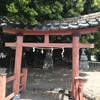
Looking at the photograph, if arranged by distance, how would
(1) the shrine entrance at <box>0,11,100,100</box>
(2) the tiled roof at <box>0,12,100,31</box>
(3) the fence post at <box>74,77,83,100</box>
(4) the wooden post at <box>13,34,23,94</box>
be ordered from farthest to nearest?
(4) the wooden post at <box>13,34,23,94</box> < (2) the tiled roof at <box>0,12,100,31</box> < (1) the shrine entrance at <box>0,11,100,100</box> < (3) the fence post at <box>74,77,83,100</box>

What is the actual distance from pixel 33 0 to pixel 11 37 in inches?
136

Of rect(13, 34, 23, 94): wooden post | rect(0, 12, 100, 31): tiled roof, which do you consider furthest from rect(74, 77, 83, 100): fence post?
rect(13, 34, 23, 94): wooden post

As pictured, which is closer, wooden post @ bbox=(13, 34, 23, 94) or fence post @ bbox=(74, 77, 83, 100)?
fence post @ bbox=(74, 77, 83, 100)

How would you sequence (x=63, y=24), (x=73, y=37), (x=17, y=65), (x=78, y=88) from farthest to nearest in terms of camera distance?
(x=17, y=65) → (x=63, y=24) → (x=73, y=37) → (x=78, y=88)

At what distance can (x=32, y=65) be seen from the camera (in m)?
20.9

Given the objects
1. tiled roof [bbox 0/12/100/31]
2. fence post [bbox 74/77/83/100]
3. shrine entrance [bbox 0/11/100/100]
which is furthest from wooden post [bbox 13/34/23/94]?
fence post [bbox 74/77/83/100]

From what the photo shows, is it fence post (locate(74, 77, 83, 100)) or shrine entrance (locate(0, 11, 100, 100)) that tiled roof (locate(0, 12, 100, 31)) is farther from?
fence post (locate(74, 77, 83, 100))

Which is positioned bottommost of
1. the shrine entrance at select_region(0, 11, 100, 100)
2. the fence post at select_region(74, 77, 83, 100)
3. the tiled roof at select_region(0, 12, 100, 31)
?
the fence post at select_region(74, 77, 83, 100)

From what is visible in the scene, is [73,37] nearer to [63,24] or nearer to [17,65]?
[63,24]

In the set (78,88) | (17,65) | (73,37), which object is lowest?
(78,88)

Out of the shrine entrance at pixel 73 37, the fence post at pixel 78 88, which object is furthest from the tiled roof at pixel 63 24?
the fence post at pixel 78 88

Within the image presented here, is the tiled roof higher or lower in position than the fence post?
higher

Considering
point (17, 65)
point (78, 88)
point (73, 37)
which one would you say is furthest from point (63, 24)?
point (78, 88)

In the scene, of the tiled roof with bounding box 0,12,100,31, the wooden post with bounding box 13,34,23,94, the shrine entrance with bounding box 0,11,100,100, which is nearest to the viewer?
the shrine entrance with bounding box 0,11,100,100
